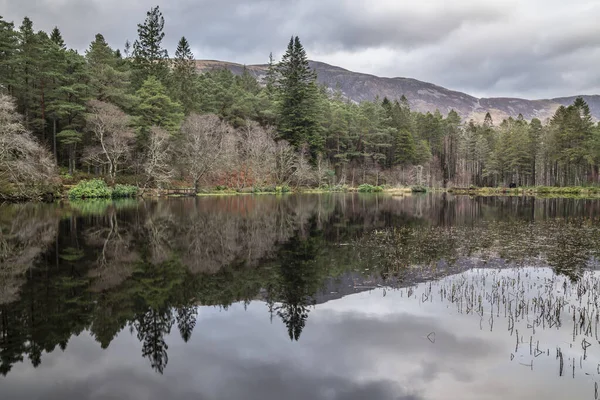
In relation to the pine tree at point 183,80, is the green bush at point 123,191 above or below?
below

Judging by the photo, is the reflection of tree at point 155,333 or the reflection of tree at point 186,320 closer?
the reflection of tree at point 155,333

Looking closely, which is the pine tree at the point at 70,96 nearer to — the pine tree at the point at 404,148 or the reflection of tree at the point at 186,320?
the reflection of tree at the point at 186,320

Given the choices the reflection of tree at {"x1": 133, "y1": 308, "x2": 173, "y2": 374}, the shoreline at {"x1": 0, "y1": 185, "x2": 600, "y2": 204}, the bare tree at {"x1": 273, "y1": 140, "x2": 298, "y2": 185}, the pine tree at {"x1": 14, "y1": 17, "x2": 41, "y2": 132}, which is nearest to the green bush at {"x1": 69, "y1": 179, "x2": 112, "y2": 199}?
the shoreline at {"x1": 0, "y1": 185, "x2": 600, "y2": 204}

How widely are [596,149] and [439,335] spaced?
77853 millimetres

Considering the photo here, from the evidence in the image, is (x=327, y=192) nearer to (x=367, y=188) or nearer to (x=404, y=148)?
(x=367, y=188)

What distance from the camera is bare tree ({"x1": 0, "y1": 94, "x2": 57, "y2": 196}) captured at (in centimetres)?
3131

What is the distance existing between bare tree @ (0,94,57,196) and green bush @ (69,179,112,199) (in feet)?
8.39

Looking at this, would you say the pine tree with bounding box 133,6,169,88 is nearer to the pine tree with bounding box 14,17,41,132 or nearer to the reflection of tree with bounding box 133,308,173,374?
the pine tree with bounding box 14,17,41,132

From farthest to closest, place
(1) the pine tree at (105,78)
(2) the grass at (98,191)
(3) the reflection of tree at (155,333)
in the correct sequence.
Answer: (1) the pine tree at (105,78)
(2) the grass at (98,191)
(3) the reflection of tree at (155,333)

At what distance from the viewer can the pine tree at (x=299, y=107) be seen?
224 ft

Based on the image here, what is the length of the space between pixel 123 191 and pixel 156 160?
17.1 feet

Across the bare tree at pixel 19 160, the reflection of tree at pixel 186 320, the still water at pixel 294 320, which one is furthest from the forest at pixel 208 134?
the reflection of tree at pixel 186 320

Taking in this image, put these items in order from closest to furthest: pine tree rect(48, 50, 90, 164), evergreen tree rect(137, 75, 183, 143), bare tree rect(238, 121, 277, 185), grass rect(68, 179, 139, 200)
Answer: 1. grass rect(68, 179, 139, 200)
2. pine tree rect(48, 50, 90, 164)
3. evergreen tree rect(137, 75, 183, 143)
4. bare tree rect(238, 121, 277, 185)

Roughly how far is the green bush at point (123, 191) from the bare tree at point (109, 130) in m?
2.00
